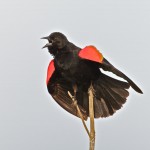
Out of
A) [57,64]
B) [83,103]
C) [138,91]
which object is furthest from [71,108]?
[138,91]

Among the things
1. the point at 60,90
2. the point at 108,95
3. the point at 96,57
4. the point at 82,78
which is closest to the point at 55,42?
the point at 82,78

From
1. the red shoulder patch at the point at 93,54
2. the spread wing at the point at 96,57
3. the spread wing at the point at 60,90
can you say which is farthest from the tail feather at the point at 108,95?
the red shoulder patch at the point at 93,54

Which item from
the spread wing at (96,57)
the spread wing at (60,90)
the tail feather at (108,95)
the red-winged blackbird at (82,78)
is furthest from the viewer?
the spread wing at (60,90)

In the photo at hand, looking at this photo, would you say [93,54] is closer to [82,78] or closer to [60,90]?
[82,78]

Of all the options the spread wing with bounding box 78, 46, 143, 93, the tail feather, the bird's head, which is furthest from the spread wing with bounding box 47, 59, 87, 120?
the spread wing with bounding box 78, 46, 143, 93

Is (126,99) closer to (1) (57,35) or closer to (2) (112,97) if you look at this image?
(2) (112,97)

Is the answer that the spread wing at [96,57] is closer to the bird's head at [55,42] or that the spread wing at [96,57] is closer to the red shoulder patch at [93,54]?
the red shoulder patch at [93,54]

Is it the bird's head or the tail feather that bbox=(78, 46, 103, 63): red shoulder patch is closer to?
the bird's head
